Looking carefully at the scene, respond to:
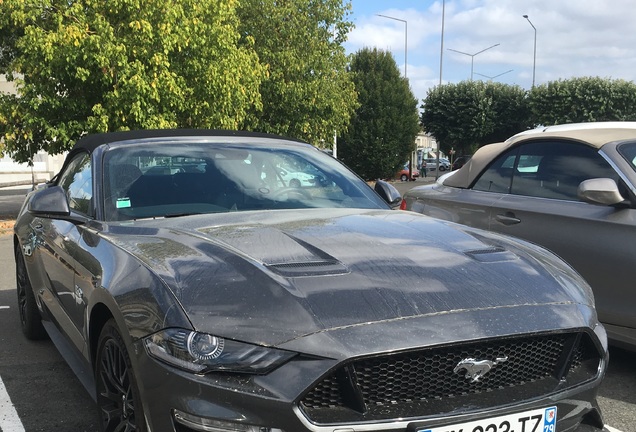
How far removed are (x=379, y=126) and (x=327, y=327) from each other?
31.8 metres

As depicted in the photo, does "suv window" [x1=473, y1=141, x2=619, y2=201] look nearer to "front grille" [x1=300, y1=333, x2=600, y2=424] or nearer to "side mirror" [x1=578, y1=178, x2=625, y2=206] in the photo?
"side mirror" [x1=578, y1=178, x2=625, y2=206]

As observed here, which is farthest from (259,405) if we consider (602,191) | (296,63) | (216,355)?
(296,63)

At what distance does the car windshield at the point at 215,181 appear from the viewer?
317 centimetres

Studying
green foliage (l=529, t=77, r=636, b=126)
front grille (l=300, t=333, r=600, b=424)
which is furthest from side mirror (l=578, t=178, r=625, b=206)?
green foliage (l=529, t=77, r=636, b=126)

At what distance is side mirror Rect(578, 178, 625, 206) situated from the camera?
3.84 m

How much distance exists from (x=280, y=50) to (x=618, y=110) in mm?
25305

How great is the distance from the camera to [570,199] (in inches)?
171

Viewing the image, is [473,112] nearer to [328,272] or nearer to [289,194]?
[289,194]

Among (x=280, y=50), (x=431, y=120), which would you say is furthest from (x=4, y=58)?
(x=431, y=120)

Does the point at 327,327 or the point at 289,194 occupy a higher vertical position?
the point at 289,194

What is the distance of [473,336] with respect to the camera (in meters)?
1.93

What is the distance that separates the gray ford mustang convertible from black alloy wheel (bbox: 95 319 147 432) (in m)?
0.01

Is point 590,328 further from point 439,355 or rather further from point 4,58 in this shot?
point 4,58

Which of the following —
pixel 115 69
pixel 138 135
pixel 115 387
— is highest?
pixel 115 69
